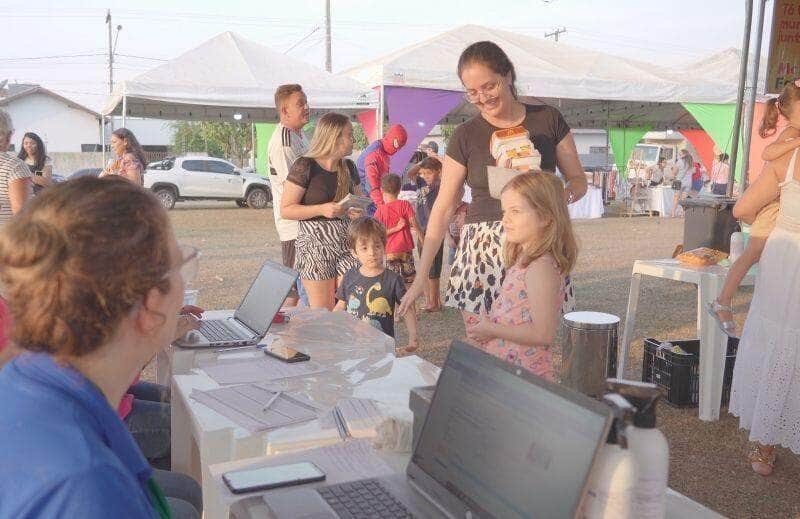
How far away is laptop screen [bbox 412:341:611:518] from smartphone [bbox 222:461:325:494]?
0.76ft

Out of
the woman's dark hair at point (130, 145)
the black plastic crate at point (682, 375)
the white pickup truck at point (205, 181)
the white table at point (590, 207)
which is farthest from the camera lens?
the white pickup truck at point (205, 181)

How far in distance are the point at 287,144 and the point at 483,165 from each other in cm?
212

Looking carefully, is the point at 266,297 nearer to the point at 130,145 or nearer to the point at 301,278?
the point at 301,278

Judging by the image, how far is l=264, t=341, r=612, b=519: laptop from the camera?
106 cm

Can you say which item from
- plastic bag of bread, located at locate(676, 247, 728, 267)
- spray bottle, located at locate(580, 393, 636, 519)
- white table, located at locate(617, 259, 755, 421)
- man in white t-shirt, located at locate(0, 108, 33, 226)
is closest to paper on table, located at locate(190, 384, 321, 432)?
spray bottle, located at locate(580, 393, 636, 519)

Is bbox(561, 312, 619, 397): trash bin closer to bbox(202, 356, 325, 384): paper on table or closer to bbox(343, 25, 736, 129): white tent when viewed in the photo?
bbox(202, 356, 325, 384): paper on table

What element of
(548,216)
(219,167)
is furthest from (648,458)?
(219,167)

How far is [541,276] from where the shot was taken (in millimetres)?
2363

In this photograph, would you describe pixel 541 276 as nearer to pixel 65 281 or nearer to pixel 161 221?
pixel 161 221

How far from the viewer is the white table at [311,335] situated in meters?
2.52

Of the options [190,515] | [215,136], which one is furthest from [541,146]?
[215,136]

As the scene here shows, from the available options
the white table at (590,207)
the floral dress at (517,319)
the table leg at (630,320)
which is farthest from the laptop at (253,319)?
the white table at (590,207)

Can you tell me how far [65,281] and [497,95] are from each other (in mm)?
2266

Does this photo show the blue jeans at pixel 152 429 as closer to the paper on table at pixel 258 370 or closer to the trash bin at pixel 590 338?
the paper on table at pixel 258 370
